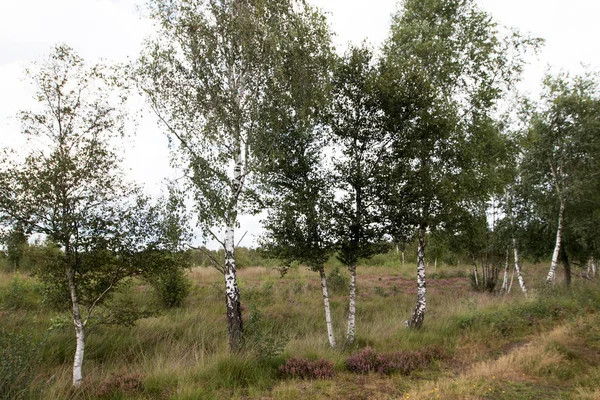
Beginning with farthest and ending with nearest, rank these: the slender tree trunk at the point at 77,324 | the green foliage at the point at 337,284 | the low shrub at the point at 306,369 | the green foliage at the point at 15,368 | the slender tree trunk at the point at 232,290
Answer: the green foliage at the point at 337,284 < the slender tree trunk at the point at 232,290 < the low shrub at the point at 306,369 < the slender tree trunk at the point at 77,324 < the green foliage at the point at 15,368

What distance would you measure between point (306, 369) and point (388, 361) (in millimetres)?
2374

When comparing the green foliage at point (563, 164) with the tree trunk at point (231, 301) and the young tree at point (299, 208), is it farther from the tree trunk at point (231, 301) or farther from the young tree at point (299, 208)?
the tree trunk at point (231, 301)

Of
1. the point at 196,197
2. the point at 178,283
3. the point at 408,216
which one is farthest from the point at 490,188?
the point at 178,283

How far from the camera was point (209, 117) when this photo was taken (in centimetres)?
1038

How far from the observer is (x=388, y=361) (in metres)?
9.39

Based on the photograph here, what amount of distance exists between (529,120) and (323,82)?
1439 centimetres

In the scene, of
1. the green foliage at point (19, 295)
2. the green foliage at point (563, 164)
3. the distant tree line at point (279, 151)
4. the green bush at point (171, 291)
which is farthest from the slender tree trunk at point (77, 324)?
the green foliage at point (563, 164)

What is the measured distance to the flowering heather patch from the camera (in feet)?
29.7

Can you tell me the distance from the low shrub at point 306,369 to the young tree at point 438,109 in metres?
5.19

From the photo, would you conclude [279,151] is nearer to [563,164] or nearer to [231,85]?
[231,85]

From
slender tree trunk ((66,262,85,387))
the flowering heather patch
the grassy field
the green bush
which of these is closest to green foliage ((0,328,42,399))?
the grassy field

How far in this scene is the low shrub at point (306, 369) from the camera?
8.46m

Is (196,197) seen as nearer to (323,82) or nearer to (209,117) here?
(209,117)

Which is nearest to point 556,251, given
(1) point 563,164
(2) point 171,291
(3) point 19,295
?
(1) point 563,164
